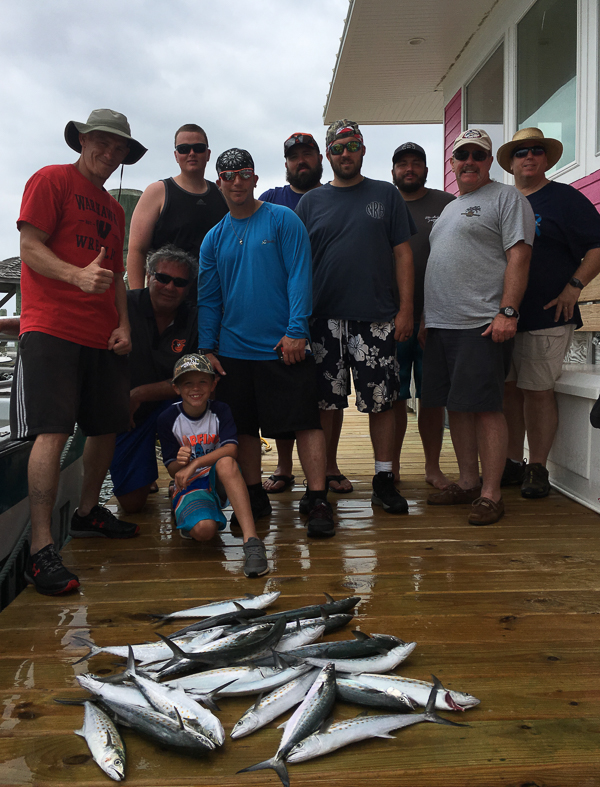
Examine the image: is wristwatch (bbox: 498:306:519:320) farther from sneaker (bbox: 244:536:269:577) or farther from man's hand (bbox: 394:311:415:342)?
sneaker (bbox: 244:536:269:577)

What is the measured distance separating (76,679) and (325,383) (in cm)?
195

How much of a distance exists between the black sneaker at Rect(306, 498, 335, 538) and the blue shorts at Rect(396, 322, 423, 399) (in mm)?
1025

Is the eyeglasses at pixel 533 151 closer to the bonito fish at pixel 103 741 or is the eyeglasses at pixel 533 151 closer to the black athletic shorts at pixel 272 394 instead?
the black athletic shorts at pixel 272 394

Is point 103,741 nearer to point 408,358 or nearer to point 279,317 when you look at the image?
point 279,317

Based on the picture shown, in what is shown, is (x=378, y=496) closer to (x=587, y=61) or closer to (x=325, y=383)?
(x=325, y=383)

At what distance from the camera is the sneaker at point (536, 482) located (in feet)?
12.2

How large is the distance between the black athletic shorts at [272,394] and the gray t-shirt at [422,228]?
1.02 meters

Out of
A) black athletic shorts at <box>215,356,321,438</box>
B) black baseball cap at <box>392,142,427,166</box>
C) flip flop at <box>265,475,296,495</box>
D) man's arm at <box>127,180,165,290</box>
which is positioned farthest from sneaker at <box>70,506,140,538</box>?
black baseball cap at <box>392,142,427,166</box>

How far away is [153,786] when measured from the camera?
4.63 feet

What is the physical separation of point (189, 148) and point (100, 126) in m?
1.05

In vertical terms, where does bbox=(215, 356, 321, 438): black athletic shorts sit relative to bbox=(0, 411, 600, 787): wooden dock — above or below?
above

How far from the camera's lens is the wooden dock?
4.79ft

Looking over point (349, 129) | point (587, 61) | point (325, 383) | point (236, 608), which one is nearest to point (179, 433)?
point (325, 383)

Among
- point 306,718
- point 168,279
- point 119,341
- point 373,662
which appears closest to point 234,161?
point 168,279
